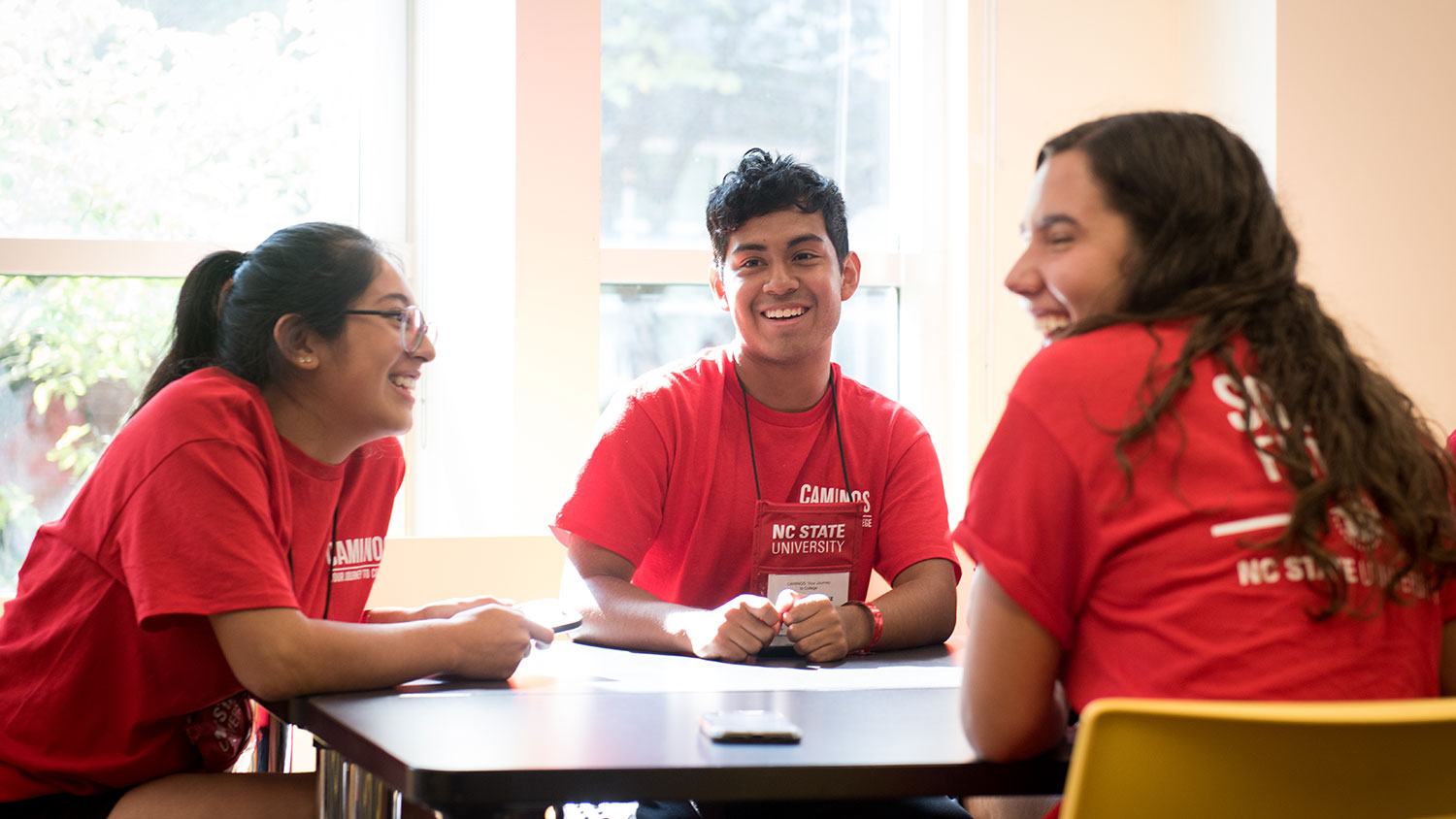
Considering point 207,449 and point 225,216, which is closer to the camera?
point 207,449

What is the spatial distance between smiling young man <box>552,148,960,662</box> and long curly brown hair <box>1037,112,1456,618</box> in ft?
2.84

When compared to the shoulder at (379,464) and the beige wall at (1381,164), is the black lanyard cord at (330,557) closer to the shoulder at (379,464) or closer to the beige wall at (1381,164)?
the shoulder at (379,464)

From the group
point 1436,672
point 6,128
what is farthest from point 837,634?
point 6,128

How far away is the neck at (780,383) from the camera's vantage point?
225 cm

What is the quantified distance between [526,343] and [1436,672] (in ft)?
7.43

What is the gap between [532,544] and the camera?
9.21 ft

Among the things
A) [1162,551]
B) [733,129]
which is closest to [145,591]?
[1162,551]

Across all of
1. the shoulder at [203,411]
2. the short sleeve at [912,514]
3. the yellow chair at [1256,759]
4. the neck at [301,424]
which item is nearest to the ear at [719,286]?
the short sleeve at [912,514]

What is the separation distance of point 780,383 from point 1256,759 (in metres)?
1.47

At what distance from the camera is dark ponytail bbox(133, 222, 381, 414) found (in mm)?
1670

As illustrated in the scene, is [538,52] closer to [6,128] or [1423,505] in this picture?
[6,128]

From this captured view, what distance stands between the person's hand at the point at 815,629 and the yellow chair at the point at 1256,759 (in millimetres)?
810

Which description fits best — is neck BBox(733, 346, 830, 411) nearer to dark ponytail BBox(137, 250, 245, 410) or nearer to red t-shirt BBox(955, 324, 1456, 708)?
dark ponytail BBox(137, 250, 245, 410)

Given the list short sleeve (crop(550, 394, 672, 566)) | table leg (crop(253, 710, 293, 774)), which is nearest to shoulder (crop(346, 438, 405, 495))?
short sleeve (crop(550, 394, 672, 566))
